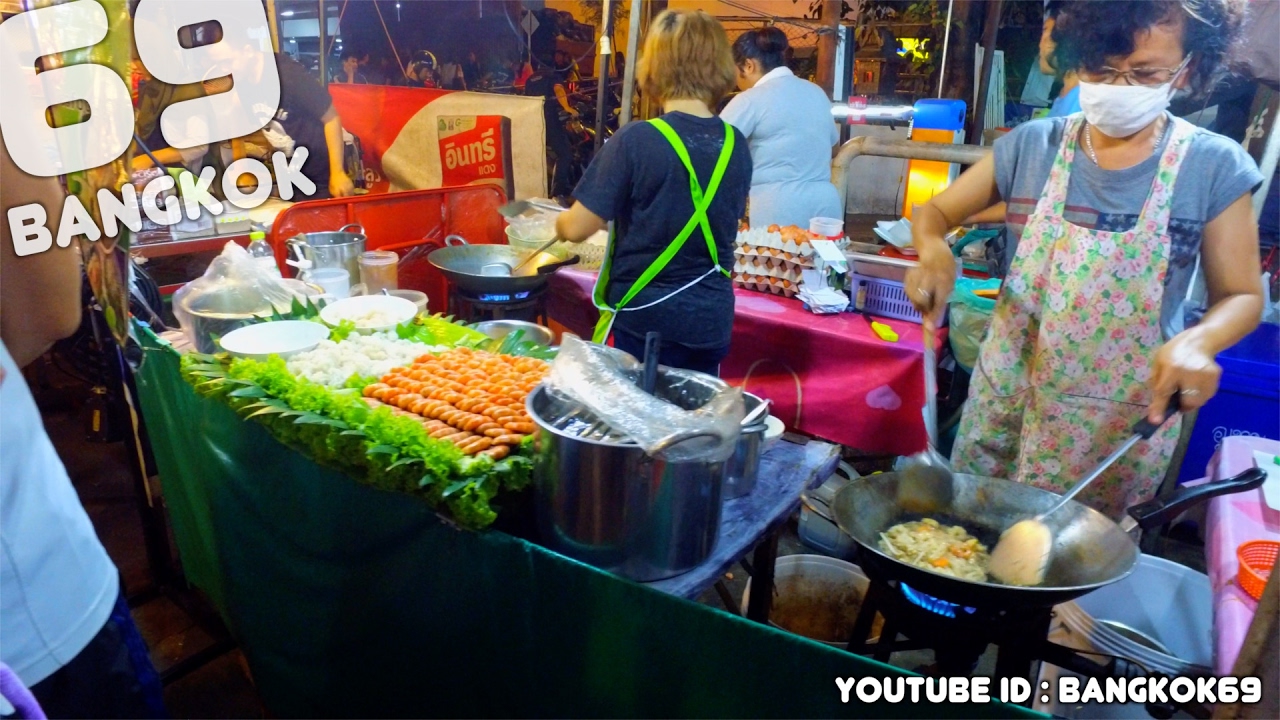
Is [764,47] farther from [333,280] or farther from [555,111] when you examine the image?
[555,111]

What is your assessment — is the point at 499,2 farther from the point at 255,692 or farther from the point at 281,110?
the point at 255,692

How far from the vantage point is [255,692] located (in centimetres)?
276

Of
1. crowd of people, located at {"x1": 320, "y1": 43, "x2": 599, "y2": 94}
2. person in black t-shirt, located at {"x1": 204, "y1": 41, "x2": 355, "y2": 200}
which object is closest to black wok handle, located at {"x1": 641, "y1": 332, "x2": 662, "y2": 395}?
person in black t-shirt, located at {"x1": 204, "y1": 41, "x2": 355, "y2": 200}

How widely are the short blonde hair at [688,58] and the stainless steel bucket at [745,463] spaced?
148cm

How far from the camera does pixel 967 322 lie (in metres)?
3.32

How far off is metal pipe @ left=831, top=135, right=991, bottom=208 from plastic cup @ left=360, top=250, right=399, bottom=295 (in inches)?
100

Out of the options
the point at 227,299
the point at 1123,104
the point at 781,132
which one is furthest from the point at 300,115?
the point at 1123,104

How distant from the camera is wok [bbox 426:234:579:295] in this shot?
11.7 feet

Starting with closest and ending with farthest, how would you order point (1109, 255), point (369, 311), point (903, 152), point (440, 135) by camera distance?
point (1109, 255) → point (369, 311) → point (903, 152) → point (440, 135)

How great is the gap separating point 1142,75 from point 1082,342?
2.38 feet

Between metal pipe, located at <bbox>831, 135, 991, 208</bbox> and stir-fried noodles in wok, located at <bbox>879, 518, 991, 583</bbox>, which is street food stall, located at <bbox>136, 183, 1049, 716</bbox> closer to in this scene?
stir-fried noodles in wok, located at <bbox>879, 518, 991, 583</bbox>

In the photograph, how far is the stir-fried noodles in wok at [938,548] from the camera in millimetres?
1663

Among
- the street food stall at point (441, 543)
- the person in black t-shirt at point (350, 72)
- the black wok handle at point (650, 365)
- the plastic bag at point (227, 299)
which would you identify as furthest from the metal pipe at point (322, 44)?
the black wok handle at point (650, 365)

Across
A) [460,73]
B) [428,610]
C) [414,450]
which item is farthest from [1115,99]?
[460,73]
